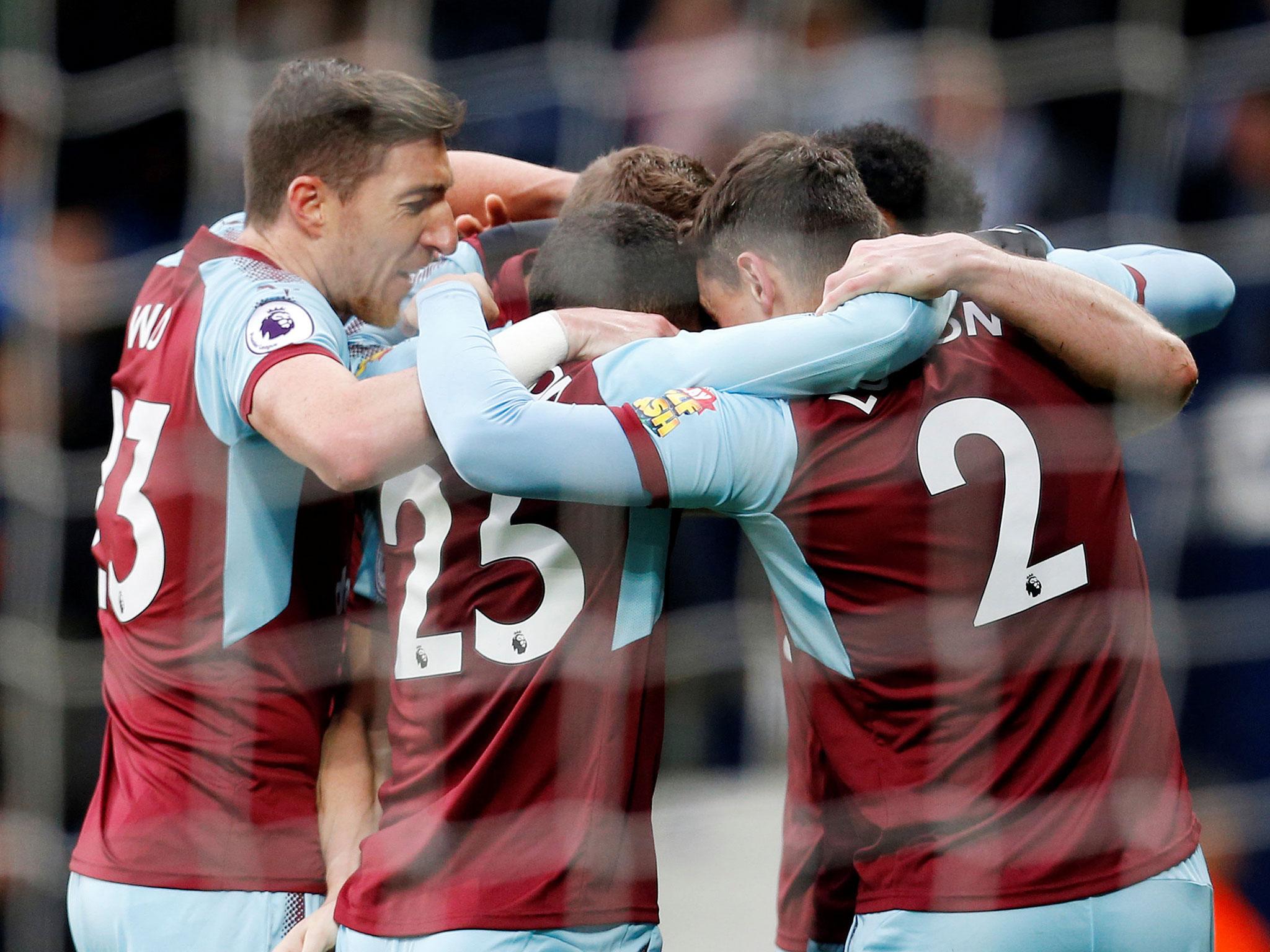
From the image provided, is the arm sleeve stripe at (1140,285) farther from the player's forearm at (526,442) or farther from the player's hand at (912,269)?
the player's forearm at (526,442)

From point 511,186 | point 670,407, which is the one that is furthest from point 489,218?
point 670,407

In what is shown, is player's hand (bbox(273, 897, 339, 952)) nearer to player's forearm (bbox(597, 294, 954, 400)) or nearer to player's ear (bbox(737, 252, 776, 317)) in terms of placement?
player's forearm (bbox(597, 294, 954, 400))

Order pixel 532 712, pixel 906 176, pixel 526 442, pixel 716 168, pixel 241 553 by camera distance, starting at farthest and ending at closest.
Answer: pixel 716 168, pixel 906 176, pixel 241 553, pixel 532 712, pixel 526 442

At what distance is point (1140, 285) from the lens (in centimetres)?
188

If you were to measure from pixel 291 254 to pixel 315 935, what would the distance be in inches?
39.5

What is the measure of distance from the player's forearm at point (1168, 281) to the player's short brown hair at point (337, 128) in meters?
0.98

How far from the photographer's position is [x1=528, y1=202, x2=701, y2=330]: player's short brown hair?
1776mm

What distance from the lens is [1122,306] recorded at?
1.65m

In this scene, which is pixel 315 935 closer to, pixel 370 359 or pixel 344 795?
pixel 344 795

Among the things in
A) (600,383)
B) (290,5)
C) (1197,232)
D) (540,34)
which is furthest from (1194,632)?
(290,5)

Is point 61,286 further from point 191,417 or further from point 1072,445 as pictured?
point 1072,445

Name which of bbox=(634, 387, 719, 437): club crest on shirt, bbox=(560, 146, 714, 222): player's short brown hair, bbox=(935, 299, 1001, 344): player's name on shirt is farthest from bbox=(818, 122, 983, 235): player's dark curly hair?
bbox=(634, 387, 719, 437): club crest on shirt

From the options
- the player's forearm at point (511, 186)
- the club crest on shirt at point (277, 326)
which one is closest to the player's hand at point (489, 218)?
the player's forearm at point (511, 186)

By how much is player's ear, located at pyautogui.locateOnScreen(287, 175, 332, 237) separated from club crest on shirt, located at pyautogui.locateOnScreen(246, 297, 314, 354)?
0.78 ft
